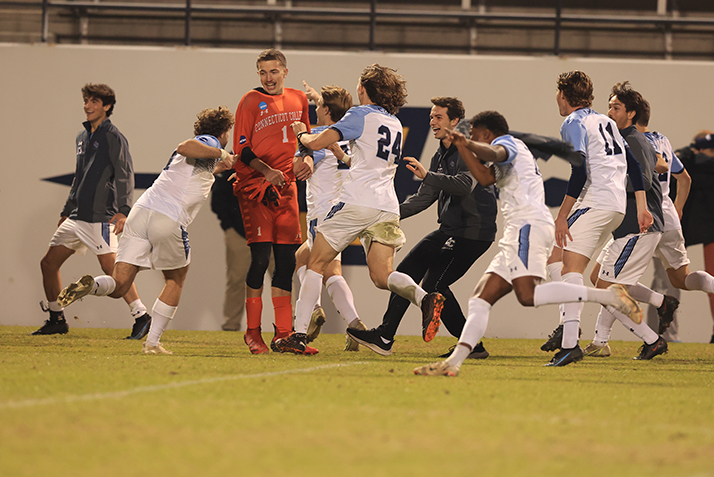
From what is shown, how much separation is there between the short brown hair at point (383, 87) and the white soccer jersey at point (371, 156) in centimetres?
7

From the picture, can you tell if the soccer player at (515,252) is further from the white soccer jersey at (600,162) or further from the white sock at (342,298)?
the white sock at (342,298)

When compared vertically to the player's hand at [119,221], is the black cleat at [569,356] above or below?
below

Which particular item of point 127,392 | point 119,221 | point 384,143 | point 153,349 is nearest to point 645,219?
point 384,143

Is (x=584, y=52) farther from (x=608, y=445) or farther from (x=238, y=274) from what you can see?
(x=608, y=445)


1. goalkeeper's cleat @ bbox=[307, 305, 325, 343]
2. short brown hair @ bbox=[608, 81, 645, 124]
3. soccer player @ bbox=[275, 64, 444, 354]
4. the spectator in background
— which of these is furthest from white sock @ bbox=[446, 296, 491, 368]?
the spectator in background

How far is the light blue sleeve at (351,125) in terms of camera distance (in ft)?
17.1

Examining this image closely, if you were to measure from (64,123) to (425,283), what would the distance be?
4.82 meters

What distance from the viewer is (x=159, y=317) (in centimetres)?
553

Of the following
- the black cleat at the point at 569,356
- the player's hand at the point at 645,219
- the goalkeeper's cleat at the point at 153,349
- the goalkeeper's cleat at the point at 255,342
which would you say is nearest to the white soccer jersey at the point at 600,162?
the player's hand at the point at 645,219

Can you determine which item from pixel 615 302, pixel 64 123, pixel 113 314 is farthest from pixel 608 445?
pixel 64 123

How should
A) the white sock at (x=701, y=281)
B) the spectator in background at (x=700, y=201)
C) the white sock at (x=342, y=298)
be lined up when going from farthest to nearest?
the spectator in background at (x=700, y=201)
the white sock at (x=701, y=281)
the white sock at (x=342, y=298)

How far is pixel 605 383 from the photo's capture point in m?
4.61

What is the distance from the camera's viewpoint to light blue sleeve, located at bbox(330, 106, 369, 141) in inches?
205

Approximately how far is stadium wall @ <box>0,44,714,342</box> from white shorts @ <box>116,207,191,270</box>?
2.97m
